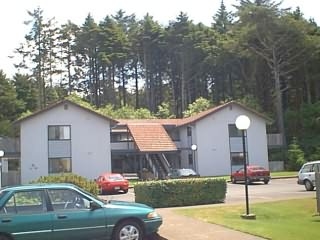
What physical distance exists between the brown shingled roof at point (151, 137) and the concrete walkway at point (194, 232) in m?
35.0

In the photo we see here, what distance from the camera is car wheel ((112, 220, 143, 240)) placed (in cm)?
1129

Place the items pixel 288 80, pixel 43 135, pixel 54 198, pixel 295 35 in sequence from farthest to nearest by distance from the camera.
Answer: pixel 288 80 < pixel 295 35 < pixel 43 135 < pixel 54 198

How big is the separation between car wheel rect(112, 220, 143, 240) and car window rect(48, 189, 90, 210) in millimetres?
835

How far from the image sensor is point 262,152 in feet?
172

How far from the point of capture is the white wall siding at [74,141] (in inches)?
1812

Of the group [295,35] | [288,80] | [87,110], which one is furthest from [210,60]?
[87,110]

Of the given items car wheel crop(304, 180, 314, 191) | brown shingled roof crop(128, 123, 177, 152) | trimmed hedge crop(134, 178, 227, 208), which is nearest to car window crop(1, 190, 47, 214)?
trimmed hedge crop(134, 178, 227, 208)

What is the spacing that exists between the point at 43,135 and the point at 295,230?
119ft

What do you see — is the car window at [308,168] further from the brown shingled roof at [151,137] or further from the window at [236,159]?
the window at [236,159]

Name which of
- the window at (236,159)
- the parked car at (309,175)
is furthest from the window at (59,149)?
the parked car at (309,175)

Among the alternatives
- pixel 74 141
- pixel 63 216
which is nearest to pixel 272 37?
pixel 74 141

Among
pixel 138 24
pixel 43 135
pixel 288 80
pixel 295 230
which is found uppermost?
pixel 138 24

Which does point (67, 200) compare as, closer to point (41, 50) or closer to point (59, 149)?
point (59, 149)

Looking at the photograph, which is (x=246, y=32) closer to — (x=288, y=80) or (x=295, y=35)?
(x=295, y=35)
